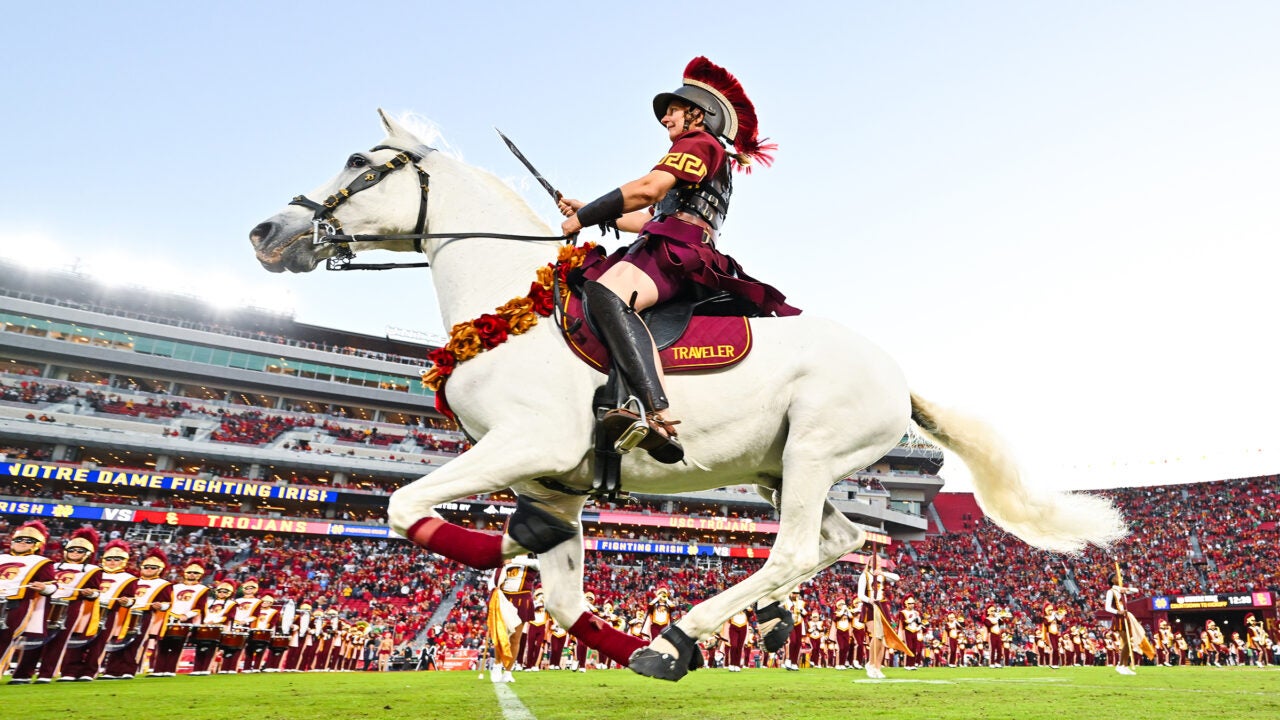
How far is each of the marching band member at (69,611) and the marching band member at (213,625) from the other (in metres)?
3.69

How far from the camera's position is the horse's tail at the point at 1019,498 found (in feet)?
15.9

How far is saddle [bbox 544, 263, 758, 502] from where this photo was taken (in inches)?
147

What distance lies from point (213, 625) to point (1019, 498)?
1506 cm

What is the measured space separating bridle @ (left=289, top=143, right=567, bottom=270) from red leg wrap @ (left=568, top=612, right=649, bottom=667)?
2.14 m

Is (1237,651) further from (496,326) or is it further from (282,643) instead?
(496,326)

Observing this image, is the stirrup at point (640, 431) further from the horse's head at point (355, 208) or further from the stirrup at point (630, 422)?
the horse's head at point (355, 208)

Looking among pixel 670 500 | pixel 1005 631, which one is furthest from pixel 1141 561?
pixel 670 500

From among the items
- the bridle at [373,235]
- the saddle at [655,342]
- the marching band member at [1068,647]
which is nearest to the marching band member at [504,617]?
the bridle at [373,235]

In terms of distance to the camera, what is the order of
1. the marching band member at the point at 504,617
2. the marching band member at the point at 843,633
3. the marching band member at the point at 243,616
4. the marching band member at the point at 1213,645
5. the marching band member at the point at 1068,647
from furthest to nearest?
the marching band member at the point at 1068,647, the marching band member at the point at 1213,645, the marching band member at the point at 843,633, the marching band member at the point at 243,616, the marching band member at the point at 504,617

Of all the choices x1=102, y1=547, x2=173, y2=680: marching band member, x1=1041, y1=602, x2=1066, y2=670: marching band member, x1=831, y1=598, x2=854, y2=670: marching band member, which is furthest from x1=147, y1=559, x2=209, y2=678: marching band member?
x1=1041, y1=602, x2=1066, y2=670: marching band member

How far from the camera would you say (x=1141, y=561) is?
180 ft

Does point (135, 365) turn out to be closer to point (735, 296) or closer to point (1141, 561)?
point (735, 296)

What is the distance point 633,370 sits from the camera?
3.65 m

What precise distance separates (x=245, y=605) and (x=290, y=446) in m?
34.1
